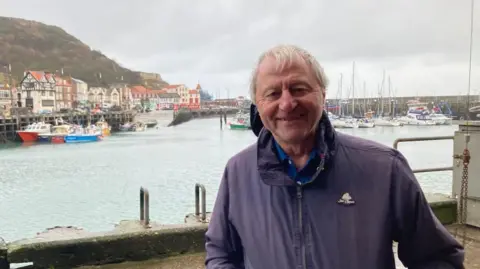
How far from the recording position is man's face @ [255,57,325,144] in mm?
1263

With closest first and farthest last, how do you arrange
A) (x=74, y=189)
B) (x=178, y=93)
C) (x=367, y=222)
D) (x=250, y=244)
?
(x=367, y=222) < (x=250, y=244) < (x=74, y=189) < (x=178, y=93)

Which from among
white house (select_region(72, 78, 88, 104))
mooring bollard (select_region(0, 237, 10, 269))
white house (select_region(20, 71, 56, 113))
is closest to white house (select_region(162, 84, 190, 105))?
white house (select_region(72, 78, 88, 104))

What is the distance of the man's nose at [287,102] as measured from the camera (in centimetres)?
126

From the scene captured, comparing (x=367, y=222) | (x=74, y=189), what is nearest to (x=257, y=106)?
(x=367, y=222)

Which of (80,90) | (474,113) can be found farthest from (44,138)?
(80,90)

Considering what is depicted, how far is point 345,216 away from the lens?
120 centimetres

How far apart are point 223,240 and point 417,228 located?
56cm

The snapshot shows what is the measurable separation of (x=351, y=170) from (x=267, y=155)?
0.24 m

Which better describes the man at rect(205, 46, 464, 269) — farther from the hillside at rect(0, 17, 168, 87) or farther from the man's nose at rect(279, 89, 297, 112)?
the hillside at rect(0, 17, 168, 87)

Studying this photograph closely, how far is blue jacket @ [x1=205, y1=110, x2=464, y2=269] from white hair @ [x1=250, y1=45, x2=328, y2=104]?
0.43 feet

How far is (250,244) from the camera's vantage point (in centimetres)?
130

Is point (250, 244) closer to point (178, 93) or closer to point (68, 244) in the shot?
point (68, 244)

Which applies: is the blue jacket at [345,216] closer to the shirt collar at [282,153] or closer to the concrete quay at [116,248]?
the shirt collar at [282,153]

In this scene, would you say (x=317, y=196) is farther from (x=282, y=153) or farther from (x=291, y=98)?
(x=291, y=98)
